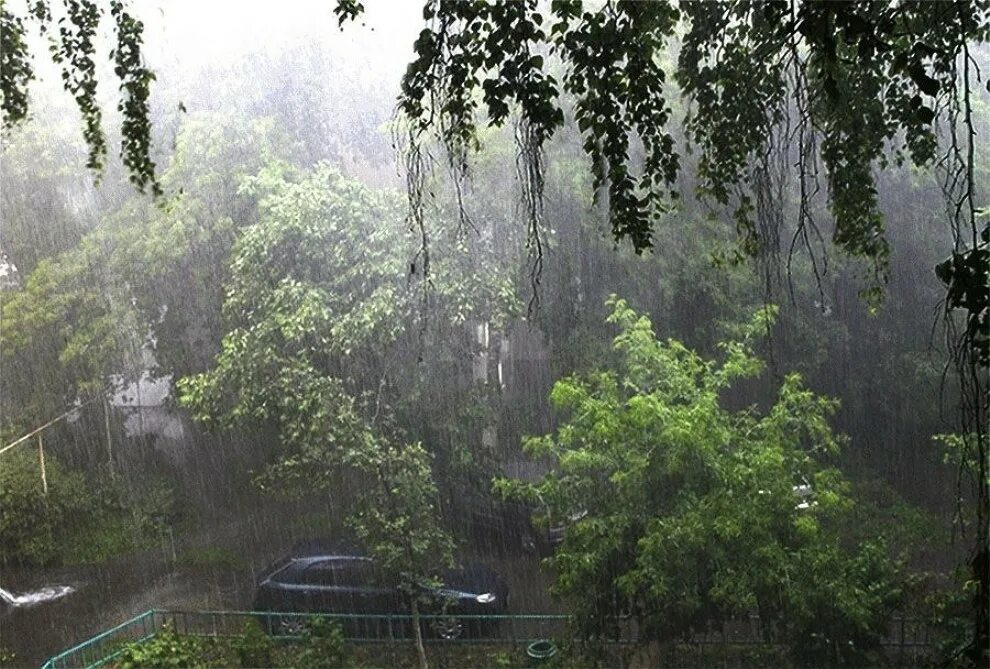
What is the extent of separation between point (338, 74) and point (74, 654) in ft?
5.94

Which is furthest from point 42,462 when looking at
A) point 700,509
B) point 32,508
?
point 700,509

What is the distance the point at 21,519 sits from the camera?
276 cm

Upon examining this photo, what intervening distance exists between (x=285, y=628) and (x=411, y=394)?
2.45ft

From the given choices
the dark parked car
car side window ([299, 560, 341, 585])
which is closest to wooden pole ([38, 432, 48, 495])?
the dark parked car

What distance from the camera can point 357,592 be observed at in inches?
105

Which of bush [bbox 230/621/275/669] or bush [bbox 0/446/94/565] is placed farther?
bush [bbox 0/446/94/565]

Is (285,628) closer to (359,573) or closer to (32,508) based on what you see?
(359,573)

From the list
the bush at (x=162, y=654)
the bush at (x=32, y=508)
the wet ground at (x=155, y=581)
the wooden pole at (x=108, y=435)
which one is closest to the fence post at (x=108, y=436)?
the wooden pole at (x=108, y=435)

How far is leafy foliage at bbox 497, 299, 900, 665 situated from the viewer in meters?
2.16

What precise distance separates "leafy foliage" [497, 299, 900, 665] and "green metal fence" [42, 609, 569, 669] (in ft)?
1.15

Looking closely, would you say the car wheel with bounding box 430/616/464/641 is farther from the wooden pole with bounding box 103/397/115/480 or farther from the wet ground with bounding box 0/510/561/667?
the wooden pole with bounding box 103/397/115/480

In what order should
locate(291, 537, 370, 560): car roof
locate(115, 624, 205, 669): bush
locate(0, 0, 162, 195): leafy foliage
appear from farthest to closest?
locate(291, 537, 370, 560): car roof → locate(115, 624, 205, 669): bush → locate(0, 0, 162, 195): leafy foliage

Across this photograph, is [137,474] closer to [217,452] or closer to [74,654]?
[217,452]

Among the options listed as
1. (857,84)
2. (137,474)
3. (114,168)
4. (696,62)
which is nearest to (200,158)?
(114,168)
